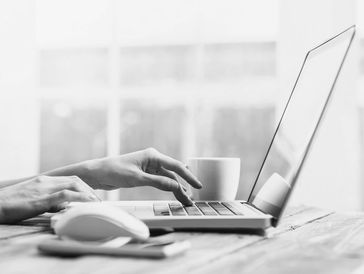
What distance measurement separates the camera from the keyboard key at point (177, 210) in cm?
85

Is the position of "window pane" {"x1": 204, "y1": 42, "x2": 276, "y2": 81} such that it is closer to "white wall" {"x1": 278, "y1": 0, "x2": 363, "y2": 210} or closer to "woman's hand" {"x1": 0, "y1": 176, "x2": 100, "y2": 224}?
"white wall" {"x1": 278, "y1": 0, "x2": 363, "y2": 210}

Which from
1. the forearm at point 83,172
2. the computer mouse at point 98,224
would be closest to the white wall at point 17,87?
the forearm at point 83,172

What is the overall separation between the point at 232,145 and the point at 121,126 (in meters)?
0.66

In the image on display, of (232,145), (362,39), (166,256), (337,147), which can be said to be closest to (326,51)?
(166,256)

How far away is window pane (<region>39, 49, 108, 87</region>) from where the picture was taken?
3.19 metres

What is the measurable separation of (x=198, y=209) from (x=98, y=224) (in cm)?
27

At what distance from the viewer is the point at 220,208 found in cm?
93

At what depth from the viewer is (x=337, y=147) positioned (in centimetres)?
267

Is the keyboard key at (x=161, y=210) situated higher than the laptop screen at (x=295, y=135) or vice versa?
the laptop screen at (x=295, y=135)

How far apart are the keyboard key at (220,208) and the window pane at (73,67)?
2270 mm

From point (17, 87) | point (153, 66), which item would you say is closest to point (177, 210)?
point (153, 66)

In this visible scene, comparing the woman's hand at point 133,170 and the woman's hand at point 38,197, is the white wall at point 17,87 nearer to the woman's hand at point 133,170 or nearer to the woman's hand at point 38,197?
the woman's hand at point 133,170

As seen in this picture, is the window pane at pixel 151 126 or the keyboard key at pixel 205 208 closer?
the keyboard key at pixel 205 208

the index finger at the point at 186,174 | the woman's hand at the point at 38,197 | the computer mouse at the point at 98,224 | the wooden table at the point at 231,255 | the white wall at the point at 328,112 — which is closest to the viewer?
the wooden table at the point at 231,255
